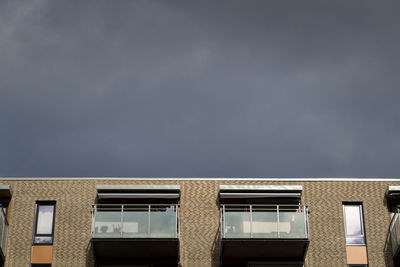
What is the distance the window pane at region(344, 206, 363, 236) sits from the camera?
36406 mm

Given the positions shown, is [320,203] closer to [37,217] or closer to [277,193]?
[277,193]

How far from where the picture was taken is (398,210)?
116 ft

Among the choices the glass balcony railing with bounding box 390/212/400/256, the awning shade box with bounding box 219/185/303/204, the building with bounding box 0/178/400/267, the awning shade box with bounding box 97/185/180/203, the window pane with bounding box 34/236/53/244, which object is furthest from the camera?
the awning shade box with bounding box 219/185/303/204

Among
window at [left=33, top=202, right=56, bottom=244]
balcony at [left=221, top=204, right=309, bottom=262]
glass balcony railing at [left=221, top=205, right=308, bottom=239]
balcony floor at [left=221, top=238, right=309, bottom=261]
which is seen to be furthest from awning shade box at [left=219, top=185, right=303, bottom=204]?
window at [left=33, top=202, right=56, bottom=244]

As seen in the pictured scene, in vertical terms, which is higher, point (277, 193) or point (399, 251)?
point (277, 193)

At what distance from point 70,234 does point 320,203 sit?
376 inches

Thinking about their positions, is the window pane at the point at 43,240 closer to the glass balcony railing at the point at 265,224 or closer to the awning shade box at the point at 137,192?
the awning shade box at the point at 137,192

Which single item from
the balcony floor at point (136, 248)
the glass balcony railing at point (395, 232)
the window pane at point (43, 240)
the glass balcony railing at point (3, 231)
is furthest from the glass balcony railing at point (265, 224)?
the glass balcony railing at point (3, 231)

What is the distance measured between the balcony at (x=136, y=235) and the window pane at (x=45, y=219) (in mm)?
1881

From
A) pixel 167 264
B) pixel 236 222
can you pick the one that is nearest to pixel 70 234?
pixel 167 264

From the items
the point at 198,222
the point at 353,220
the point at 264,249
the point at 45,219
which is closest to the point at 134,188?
the point at 198,222

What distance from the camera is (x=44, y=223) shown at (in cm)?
3628

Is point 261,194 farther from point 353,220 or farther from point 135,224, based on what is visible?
point 135,224

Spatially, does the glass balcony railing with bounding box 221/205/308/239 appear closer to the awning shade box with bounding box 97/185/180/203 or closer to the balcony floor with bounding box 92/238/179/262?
the balcony floor with bounding box 92/238/179/262
